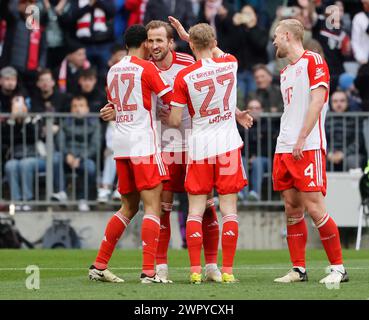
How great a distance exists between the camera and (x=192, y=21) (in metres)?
23.5

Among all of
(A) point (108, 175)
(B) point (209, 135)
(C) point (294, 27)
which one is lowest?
(A) point (108, 175)

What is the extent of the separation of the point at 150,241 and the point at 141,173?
0.65 meters

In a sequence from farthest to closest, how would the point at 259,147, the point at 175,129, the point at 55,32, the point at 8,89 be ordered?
the point at 55,32
the point at 8,89
the point at 259,147
the point at 175,129

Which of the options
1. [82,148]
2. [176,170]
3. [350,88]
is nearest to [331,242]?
[176,170]

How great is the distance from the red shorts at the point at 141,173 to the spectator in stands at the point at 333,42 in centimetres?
972

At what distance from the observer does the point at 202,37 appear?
13281mm

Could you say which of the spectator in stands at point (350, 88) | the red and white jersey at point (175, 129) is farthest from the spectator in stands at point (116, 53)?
the red and white jersey at point (175, 129)

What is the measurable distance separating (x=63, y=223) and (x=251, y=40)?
15.2ft

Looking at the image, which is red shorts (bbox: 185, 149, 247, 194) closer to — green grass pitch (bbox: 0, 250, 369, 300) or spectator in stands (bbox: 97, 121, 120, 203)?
green grass pitch (bbox: 0, 250, 369, 300)

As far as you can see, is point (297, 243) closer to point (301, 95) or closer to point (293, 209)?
point (293, 209)

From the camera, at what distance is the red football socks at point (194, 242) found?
1319cm

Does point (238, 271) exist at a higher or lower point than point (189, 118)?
lower

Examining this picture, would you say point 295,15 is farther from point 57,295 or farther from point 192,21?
point 57,295
